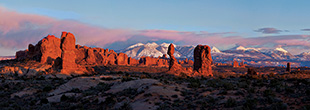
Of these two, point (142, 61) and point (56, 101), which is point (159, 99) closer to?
point (56, 101)

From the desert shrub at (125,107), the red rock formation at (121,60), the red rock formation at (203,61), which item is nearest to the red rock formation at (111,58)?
the red rock formation at (121,60)

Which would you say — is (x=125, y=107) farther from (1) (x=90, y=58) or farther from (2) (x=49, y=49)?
(1) (x=90, y=58)

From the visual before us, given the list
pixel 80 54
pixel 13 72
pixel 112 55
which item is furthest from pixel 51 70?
pixel 112 55

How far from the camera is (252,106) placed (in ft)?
43.2

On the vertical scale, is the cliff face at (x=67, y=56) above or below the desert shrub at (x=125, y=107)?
above

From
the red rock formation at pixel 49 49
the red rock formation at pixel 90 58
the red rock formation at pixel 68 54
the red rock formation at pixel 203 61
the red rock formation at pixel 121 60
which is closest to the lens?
the red rock formation at pixel 203 61

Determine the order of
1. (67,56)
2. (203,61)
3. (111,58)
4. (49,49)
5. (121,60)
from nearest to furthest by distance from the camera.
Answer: (203,61), (67,56), (49,49), (111,58), (121,60)

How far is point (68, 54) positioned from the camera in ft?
196

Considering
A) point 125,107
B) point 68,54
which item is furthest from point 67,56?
point 125,107

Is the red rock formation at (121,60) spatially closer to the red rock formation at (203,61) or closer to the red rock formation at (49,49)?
the red rock formation at (49,49)

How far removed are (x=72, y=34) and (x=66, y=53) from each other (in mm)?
7186

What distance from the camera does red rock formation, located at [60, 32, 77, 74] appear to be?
193ft

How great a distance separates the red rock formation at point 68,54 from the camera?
5872 centimetres

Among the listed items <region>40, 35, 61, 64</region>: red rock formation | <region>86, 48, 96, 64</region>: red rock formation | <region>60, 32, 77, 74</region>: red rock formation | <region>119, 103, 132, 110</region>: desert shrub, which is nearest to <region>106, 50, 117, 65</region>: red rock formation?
<region>86, 48, 96, 64</region>: red rock formation
